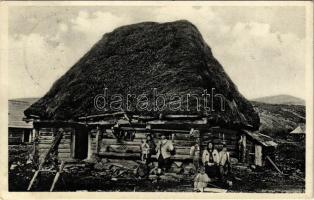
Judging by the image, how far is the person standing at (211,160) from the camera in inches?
439

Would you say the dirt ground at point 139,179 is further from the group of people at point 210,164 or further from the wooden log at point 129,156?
the wooden log at point 129,156

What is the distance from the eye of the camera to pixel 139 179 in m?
11.1

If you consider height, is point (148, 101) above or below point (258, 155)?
above

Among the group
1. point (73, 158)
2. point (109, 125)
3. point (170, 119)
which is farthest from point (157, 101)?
point (73, 158)

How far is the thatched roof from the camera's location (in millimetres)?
11461

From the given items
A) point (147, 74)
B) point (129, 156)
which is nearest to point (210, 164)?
point (129, 156)

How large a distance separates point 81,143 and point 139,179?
6.76 feet

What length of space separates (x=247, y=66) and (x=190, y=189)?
243cm

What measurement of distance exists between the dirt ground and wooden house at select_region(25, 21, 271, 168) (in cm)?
42

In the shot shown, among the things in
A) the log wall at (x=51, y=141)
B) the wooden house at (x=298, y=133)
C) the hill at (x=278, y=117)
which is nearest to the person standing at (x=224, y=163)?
the hill at (x=278, y=117)

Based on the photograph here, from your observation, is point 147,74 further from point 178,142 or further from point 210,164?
point 210,164

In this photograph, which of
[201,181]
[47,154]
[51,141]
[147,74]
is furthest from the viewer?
[51,141]

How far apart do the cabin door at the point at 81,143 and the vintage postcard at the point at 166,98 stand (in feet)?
1.02

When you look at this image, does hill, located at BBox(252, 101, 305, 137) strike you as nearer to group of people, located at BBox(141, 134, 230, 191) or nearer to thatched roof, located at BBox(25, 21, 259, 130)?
thatched roof, located at BBox(25, 21, 259, 130)
